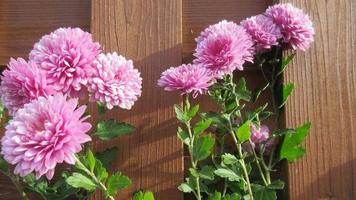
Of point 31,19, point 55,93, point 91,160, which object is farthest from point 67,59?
point 31,19

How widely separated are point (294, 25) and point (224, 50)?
0.22 m

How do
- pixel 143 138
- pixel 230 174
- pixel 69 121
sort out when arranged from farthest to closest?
pixel 143 138 < pixel 230 174 < pixel 69 121

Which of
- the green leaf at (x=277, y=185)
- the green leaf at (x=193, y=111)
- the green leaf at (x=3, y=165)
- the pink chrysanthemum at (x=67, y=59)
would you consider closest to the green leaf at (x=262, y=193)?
the green leaf at (x=277, y=185)

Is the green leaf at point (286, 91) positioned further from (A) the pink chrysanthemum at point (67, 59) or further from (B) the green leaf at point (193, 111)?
(A) the pink chrysanthemum at point (67, 59)

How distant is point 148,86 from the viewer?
114cm

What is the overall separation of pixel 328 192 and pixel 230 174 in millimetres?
261

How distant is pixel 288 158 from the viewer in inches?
42.4

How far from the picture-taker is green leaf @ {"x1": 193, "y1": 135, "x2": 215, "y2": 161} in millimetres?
1015

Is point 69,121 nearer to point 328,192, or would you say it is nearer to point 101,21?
point 101,21

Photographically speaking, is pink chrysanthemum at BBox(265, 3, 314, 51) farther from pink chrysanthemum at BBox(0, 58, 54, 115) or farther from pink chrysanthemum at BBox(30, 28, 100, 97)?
pink chrysanthemum at BBox(0, 58, 54, 115)

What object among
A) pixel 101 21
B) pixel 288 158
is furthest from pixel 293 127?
pixel 101 21

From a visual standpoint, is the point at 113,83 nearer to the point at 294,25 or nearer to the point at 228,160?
the point at 228,160

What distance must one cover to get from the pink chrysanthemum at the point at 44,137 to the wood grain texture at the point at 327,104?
581 mm

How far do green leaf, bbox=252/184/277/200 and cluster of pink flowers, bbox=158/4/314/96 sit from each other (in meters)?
0.26
